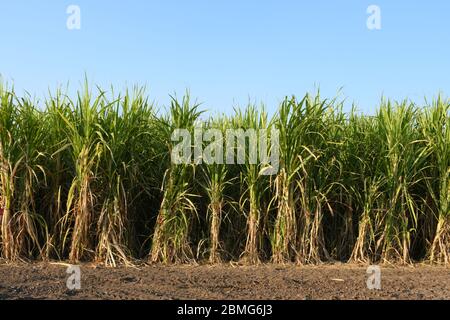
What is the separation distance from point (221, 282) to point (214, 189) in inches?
46.8

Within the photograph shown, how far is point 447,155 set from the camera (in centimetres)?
589

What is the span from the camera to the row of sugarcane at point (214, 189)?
5.45 m

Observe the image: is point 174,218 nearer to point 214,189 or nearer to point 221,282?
point 214,189

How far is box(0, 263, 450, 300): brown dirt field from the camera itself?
4.10 meters

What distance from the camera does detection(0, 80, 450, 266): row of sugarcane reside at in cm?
545

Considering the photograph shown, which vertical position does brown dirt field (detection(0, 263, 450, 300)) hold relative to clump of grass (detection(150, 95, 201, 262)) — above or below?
below

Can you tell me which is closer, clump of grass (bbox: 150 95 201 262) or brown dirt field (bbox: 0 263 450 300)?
brown dirt field (bbox: 0 263 450 300)

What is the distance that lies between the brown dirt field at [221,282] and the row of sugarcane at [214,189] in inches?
12.3

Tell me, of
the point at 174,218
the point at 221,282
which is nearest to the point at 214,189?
the point at 174,218

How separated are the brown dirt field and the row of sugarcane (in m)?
0.31
